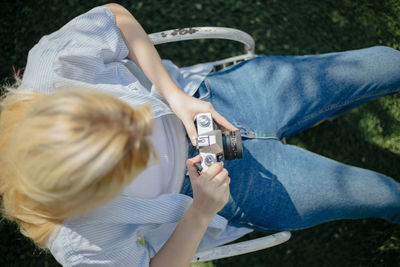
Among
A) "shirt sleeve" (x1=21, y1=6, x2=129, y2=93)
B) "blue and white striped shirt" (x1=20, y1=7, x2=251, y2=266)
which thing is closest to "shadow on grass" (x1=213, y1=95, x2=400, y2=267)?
"blue and white striped shirt" (x1=20, y1=7, x2=251, y2=266)

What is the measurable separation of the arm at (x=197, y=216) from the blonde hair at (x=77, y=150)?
0.26m

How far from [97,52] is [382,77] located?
1190mm

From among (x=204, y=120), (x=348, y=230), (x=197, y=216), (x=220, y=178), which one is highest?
(x=204, y=120)

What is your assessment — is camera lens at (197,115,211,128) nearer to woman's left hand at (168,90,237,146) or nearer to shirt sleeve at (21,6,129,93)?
woman's left hand at (168,90,237,146)

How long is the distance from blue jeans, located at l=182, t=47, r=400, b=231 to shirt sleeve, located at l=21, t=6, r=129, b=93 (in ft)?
1.31

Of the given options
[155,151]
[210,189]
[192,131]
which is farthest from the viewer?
[192,131]

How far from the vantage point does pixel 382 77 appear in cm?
143

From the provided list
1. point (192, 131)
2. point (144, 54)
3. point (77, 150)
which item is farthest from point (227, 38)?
point (77, 150)

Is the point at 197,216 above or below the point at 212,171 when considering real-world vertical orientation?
below

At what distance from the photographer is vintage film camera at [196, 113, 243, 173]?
112cm

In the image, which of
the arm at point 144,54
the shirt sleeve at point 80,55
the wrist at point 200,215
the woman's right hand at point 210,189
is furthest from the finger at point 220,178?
the shirt sleeve at point 80,55

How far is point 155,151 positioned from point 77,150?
0.24 meters

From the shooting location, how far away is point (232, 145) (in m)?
1.15

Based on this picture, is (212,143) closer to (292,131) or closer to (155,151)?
(155,151)
